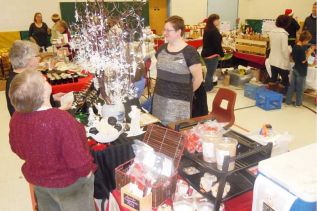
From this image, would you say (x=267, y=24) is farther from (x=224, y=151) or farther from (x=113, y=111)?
A: (x=224, y=151)

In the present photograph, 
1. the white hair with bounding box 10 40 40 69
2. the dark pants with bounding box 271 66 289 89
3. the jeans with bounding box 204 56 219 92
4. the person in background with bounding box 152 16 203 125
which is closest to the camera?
the white hair with bounding box 10 40 40 69

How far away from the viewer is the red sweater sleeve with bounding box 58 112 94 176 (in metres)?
1.22

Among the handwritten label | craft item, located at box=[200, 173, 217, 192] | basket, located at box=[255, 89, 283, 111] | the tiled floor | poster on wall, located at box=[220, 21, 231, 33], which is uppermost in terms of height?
poster on wall, located at box=[220, 21, 231, 33]

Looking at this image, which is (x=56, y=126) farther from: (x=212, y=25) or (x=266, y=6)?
(x=266, y=6)

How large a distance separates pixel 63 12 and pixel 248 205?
728 centimetres

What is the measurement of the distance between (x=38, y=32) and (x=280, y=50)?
500 cm

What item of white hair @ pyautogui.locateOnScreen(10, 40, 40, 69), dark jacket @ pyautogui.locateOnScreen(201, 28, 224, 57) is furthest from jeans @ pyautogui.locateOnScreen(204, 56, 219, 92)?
white hair @ pyautogui.locateOnScreen(10, 40, 40, 69)

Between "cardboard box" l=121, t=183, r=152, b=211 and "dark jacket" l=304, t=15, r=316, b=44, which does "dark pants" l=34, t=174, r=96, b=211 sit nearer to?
"cardboard box" l=121, t=183, r=152, b=211

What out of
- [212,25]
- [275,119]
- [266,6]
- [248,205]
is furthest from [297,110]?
[266,6]

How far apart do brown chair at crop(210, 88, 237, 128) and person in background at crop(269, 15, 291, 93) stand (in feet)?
7.40

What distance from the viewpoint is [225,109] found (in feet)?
9.16

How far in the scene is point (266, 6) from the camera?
27.7 feet

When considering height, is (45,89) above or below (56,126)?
above

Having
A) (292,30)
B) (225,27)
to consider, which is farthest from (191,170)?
(225,27)
